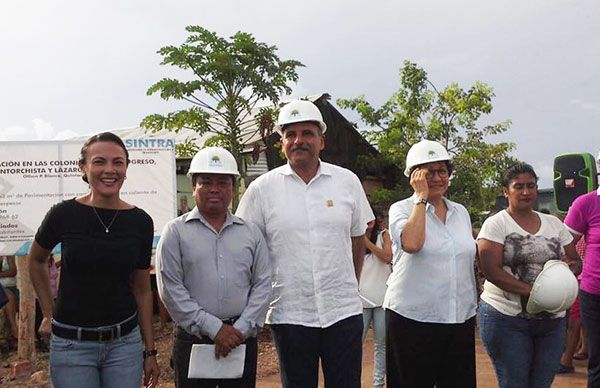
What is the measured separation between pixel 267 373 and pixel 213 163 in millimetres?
3877

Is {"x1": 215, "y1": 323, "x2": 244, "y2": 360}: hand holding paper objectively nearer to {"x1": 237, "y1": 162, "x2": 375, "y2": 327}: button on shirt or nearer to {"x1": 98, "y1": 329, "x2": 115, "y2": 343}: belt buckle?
{"x1": 237, "y1": 162, "x2": 375, "y2": 327}: button on shirt

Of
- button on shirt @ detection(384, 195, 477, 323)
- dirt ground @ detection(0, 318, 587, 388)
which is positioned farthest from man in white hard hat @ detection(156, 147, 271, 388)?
dirt ground @ detection(0, 318, 587, 388)

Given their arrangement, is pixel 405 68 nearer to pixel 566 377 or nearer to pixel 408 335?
pixel 566 377

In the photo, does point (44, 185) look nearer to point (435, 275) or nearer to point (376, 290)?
point (376, 290)

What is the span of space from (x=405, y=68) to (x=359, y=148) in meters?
2.68

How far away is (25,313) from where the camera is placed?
645 centimetres

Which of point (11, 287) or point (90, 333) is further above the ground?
point (90, 333)

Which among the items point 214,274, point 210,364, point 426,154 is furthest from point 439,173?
point 210,364

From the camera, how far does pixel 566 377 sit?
19.7 ft

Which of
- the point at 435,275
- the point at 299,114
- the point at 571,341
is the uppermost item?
the point at 299,114

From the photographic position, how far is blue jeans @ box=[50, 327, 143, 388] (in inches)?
114

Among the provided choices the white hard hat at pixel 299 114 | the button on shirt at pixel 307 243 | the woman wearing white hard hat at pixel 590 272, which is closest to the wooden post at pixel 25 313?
the button on shirt at pixel 307 243

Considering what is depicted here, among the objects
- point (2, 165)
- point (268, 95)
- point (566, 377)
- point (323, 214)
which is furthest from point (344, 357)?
point (268, 95)

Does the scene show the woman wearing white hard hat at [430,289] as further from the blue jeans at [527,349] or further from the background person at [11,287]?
the background person at [11,287]
